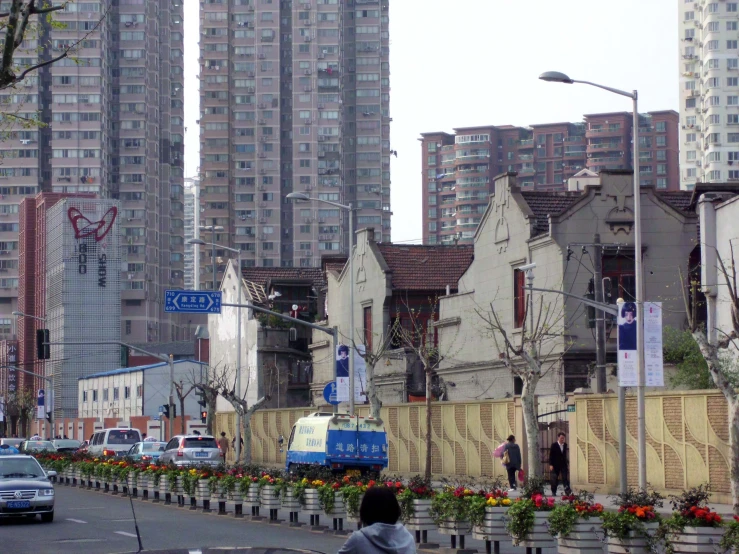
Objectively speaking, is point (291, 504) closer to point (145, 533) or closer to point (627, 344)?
point (145, 533)

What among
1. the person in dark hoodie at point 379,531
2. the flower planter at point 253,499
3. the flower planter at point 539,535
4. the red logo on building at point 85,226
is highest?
the red logo on building at point 85,226

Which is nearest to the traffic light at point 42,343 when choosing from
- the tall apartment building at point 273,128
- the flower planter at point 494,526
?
the flower planter at point 494,526

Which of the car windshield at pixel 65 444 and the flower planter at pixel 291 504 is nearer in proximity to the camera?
the flower planter at pixel 291 504

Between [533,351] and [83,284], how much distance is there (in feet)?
312

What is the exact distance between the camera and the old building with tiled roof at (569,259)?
4297cm

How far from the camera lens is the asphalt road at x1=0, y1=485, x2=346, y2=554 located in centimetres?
2106

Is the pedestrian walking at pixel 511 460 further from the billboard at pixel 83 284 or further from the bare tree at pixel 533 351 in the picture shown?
the billboard at pixel 83 284

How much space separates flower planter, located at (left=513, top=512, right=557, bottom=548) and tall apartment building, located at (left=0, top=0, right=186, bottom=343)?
467ft

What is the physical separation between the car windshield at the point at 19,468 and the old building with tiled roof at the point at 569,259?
18001 millimetres

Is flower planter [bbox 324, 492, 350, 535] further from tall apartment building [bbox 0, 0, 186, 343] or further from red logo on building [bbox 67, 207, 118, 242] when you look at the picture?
tall apartment building [bbox 0, 0, 186, 343]

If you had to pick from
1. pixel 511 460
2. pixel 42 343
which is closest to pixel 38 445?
pixel 42 343

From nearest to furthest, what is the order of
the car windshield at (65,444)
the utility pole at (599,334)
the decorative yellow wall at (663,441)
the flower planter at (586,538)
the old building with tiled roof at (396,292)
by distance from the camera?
the flower planter at (586,538), the decorative yellow wall at (663,441), the utility pole at (599,334), the old building with tiled roof at (396,292), the car windshield at (65,444)

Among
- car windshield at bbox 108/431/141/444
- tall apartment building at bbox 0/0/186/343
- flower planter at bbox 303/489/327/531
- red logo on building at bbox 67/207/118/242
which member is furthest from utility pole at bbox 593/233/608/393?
tall apartment building at bbox 0/0/186/343

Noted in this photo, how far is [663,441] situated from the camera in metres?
32.5
